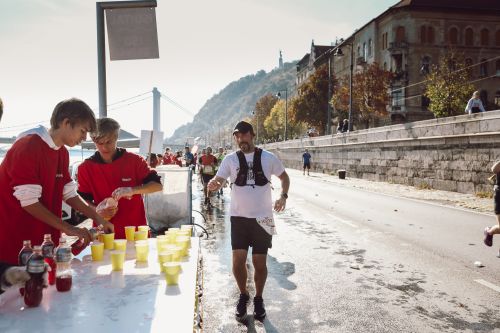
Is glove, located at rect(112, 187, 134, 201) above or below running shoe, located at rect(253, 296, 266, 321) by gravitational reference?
above

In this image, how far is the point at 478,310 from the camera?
4.58 meters

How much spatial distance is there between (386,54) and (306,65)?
1701 inches

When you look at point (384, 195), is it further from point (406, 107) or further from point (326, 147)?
point (406, 107)

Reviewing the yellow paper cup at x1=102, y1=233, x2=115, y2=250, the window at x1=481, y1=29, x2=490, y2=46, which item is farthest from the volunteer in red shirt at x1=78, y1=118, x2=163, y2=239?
the window at x1=481, y1=29, x2=490, y2=46

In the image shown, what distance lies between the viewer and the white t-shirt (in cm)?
447

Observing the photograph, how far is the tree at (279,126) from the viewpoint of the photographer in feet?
268

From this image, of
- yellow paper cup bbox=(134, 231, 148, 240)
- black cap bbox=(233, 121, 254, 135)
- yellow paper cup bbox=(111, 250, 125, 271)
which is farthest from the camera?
black cap bbox=(233, 121, 254, 135)

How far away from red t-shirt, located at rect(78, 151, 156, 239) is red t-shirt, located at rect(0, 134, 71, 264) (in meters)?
1.23

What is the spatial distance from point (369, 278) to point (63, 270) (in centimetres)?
459

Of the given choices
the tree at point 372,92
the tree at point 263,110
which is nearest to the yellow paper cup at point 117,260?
the tree at point 372,92

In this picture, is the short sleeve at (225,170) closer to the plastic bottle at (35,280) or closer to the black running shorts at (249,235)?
the black running shorts at (249,235)

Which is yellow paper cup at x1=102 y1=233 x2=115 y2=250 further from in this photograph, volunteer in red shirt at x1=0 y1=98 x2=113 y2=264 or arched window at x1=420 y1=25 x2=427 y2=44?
arched window at x1=420 y1=25 x2=427 y2=44

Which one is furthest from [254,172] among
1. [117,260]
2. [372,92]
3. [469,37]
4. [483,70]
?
[469,37]

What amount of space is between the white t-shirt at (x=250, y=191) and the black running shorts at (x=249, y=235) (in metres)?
0.07
